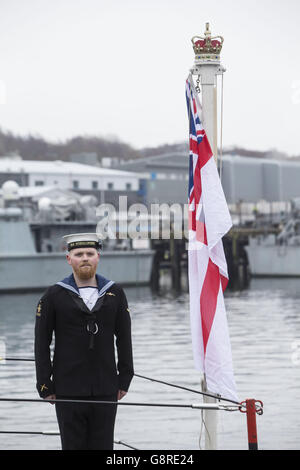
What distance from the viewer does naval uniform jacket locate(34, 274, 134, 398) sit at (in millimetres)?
6438

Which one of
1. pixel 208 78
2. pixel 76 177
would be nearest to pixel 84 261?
pixel 208 78

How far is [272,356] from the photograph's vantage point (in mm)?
21969

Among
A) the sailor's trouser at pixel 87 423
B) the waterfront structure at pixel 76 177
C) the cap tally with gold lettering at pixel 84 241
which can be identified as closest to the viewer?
the sailor's trouser at pixel 87 423

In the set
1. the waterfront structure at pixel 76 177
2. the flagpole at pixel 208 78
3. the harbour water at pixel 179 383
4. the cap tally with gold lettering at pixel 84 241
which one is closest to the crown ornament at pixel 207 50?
the flagpole at pixel 208 78

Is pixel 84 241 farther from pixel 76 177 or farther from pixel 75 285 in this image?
pixel 76 177

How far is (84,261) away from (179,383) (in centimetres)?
1146

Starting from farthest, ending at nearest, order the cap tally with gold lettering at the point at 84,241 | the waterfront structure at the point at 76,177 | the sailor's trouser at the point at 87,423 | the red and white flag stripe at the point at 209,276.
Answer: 1. the waterfront structure at the point at 76,177
2. the red and white flag stripe at the point at 209,276
3. the cap tally with gold lettering at the point at 84,241
4. the sailor's trouser at the point at 87,423

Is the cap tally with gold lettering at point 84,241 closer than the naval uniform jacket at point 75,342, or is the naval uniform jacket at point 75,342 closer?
the naval uniform jacket at point 75,342

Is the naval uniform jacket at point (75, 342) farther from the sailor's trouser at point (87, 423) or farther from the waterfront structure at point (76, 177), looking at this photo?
the waterfront structure at point (76, 177)

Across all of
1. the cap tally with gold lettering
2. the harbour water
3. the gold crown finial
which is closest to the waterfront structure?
the harbour water

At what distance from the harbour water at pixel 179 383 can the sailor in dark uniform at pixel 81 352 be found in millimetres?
5162

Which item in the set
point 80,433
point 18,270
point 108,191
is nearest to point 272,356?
point 80,433

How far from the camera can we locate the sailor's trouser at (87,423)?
643cm

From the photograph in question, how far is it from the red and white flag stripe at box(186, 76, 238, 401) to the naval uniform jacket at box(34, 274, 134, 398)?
1.52 meters
